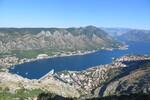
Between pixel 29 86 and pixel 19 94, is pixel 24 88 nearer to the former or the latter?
pixel 29 86

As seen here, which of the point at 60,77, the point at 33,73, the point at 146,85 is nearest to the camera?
the point at 146,85

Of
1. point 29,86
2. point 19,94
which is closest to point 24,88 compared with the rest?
point 29,86

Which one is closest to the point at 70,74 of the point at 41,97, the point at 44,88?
the point at 44,88

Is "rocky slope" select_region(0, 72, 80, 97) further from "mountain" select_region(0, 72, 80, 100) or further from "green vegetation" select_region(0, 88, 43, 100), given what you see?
"green vegetation" select_region(0, 88, 43, 100)

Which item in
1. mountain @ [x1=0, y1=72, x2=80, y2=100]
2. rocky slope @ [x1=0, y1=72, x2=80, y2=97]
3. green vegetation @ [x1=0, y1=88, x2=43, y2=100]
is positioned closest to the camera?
green vegetation @ [x1=0, y1=88, x2=43, y2=100]

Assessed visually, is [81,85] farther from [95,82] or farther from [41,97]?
[41,97]

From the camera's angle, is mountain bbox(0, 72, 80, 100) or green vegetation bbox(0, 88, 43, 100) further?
mountain bbox(0, 72, 80, 100)

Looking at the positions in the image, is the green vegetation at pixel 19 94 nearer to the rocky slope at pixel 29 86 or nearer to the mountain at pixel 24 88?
the mountain at pixel 24 88

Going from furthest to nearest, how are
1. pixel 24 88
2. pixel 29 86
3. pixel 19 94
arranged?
pixel 29 86 < pixel 24 88 < pixel 19 94

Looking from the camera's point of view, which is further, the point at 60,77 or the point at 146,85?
the point at 60,77

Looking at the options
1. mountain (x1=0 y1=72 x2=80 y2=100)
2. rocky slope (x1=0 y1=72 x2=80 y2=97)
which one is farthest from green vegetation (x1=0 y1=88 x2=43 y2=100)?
rocky slope (x1=0 y1=72 x2=80 y2=97)

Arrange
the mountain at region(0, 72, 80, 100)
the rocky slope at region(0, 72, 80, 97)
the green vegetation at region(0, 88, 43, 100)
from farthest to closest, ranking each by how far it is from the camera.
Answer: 1. the rocky slope at region(0, 72, 80, 97)
2. the mountain at region(0, 72, 80, 100)
3. the green vegetation at region(0, 88, 43, 100)
